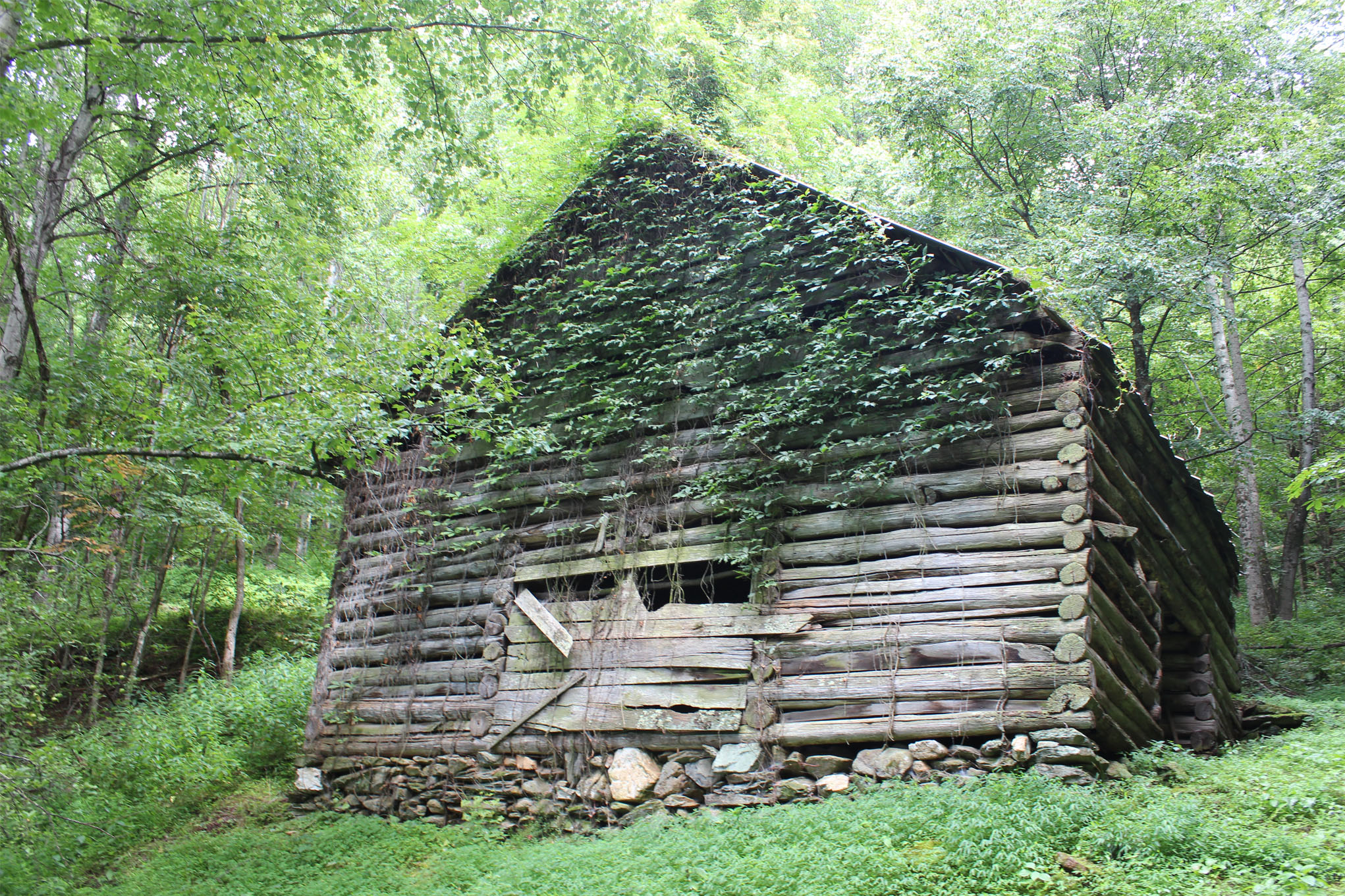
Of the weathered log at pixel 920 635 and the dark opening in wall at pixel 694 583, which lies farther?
the dark opening in wall at pixel 694 583

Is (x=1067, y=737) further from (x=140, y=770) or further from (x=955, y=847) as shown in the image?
(x=140, y=770)

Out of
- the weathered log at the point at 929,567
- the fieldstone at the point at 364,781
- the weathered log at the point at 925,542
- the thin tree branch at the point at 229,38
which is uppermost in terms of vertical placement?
the thin tree branch at the point at 229,38

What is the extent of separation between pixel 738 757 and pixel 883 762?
1257 mm

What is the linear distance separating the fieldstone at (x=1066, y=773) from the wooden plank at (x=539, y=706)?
4228mm

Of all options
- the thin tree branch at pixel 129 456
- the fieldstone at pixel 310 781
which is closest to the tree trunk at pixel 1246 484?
the fieldstone at pixel 310 781

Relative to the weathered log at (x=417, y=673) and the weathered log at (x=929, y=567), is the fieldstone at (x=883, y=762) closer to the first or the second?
the weathered log at (x=929, y=567)

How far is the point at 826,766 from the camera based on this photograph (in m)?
6.50

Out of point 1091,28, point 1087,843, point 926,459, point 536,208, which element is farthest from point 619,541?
point 1091,28

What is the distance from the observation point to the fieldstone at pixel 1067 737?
5.66 meters

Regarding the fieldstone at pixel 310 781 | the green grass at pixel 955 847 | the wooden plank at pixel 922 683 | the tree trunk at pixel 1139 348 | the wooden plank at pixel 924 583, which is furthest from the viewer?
the tree trunk at pixel 1139 348

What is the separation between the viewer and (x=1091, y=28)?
16938mm

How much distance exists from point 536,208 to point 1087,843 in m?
16.1

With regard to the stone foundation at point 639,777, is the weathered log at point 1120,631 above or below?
above

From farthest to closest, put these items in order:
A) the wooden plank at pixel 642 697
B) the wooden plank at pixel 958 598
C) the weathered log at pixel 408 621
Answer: the weathered log at pixel 408 621 → the wooden plank at pixel 642 697 → the wooden plank at pixel 958 598
